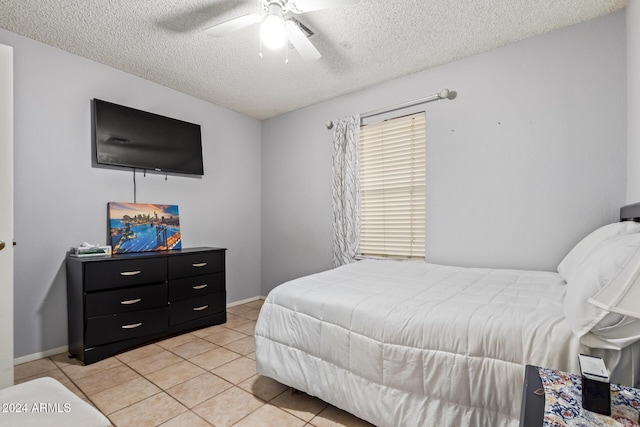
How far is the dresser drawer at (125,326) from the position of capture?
94.0 inches

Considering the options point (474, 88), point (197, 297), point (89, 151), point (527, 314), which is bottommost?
point (197, 297)

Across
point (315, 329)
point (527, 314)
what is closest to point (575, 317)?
point (527, 314)

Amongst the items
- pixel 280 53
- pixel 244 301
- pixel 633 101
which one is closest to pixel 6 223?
pixel 280 53

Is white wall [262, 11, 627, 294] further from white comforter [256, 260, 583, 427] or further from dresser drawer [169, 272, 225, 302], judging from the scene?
dresser drawer [169, 272, 225, 302]

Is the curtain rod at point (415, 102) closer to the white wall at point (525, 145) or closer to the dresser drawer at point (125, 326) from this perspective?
the white wall at point (525, 145)

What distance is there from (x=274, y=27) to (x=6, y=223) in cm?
189

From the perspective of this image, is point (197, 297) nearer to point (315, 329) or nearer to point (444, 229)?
point (315, 329)

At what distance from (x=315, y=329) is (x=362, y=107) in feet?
8.41

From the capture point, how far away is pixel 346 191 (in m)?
3.38

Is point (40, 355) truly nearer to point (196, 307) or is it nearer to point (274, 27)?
point (196, 307)

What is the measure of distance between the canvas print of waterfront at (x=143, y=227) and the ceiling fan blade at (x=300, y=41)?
2.23 m

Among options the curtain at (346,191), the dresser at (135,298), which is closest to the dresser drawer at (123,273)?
the dresser at (135,298)

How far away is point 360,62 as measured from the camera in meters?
2.79

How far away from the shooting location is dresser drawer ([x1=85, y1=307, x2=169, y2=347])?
239cm
